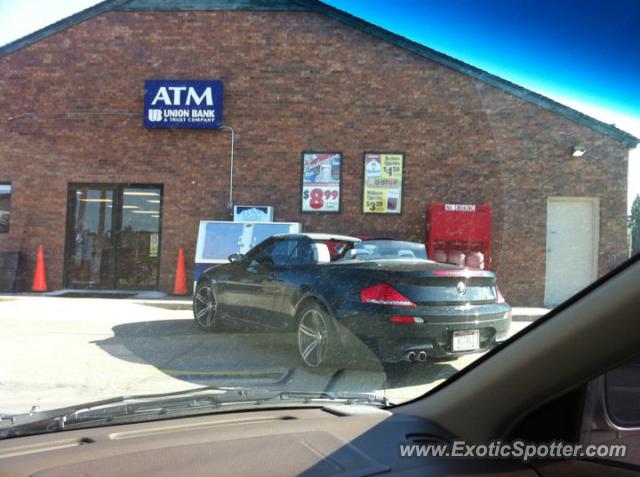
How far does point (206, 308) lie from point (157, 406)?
443 centimetres

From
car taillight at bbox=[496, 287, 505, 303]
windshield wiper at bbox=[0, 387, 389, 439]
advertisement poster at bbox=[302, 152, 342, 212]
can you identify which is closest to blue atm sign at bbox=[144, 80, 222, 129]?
advertisement poster at bbox=[302, 152, 342, 212]

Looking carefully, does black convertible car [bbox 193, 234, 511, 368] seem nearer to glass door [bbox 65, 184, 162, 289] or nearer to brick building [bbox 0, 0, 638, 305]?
brick building [bbox 0, 0, 638, 305]

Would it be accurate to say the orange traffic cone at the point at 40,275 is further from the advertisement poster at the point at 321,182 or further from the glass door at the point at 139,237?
the advertisement poster at the point at 321,182

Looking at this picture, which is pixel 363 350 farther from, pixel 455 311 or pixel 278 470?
pixel 278 470

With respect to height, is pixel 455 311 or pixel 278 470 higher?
pixel 455 311

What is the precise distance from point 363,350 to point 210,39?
28.4 feet

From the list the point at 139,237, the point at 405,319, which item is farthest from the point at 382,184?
the point at 405,319

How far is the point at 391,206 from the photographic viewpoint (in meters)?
11.3

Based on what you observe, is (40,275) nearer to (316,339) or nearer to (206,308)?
(206,308)

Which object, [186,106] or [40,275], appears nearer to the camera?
[40,275]

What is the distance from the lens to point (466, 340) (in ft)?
9.28

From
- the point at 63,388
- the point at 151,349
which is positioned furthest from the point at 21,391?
the point at 151,349

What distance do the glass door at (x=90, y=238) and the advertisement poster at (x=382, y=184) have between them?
19.9 ft

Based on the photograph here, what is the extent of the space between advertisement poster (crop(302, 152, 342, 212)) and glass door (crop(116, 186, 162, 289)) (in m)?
3.47
